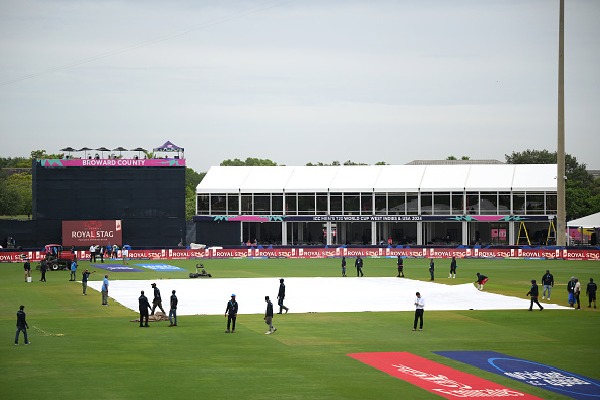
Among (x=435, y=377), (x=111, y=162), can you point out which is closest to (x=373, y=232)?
(x=111, y=162)

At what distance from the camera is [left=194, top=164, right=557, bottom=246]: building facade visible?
113m

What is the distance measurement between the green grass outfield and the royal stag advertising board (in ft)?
138

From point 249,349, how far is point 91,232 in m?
65.4

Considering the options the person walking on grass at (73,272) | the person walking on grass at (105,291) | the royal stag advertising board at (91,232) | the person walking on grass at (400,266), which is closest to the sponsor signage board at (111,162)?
the royal stag advertising board at (91,232)

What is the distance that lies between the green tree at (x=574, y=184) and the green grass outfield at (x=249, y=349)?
10719cm

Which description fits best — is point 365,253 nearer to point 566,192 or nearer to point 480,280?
point 480,280

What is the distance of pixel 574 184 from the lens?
6304 inches

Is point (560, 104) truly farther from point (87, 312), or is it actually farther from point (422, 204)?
point (87, 312)

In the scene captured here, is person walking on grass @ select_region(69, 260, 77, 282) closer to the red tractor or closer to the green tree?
the red tractor

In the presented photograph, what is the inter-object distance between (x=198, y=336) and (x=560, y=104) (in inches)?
2830

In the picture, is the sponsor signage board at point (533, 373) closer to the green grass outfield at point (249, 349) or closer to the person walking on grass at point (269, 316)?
the green grass outfield at point (249, 349)

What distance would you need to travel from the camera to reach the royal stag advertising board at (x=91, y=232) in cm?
9388

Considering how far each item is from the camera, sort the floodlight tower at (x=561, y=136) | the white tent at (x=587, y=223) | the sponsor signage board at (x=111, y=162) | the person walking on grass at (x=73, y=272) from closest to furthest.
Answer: the person walking on grass at (x=73, y=272) < the floodlight tower at (x=561, y=136) < the sponsor signage board at (x=111, y=162) < the white tent at (x=587, y=223)

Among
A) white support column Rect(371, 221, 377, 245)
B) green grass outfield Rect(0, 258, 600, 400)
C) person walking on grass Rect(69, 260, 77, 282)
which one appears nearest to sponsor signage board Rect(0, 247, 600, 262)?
white support column Rect(371, 221, 377, 245)
